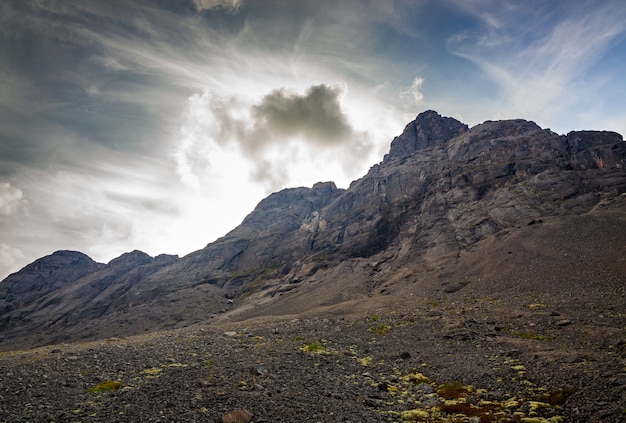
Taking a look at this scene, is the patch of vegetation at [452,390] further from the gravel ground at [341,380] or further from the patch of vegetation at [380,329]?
the patch of vegetation at [380,329]

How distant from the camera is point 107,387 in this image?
17828 mm

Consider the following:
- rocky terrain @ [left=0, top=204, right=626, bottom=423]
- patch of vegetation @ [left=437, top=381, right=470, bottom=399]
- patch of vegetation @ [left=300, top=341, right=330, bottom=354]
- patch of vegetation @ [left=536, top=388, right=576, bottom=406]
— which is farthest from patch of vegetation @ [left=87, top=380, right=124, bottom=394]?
patch of vegetation @ [left=536, top=388, right=576, bottom=406]

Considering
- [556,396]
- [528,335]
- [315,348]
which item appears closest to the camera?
[556,396]

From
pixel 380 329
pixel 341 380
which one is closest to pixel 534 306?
pixel 380 329

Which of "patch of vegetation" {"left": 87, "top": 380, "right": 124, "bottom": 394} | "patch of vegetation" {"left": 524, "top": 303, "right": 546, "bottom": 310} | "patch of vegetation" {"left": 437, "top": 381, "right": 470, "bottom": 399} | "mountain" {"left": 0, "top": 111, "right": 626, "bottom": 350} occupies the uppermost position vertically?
"mountain" {"left": 0, "top": 111, "right": 626, "bottom": 350}

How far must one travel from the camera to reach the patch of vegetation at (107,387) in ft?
57.3

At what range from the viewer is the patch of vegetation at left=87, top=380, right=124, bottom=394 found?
57.3 ft

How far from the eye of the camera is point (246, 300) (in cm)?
15075

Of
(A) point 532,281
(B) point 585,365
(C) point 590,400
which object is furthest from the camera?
(A) point 532,281

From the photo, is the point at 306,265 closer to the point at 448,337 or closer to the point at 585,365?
the point at 448,337

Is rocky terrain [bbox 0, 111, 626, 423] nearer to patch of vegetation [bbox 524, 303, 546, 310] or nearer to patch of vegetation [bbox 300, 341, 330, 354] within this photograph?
patch of vegetation [bbox 524, 303, 546, 310]

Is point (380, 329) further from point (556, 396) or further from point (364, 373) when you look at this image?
point (556, 396)

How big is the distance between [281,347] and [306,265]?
448ft

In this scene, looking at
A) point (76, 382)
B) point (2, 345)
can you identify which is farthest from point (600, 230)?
point (2, 345)
